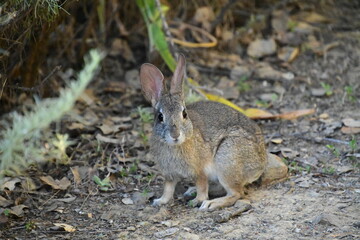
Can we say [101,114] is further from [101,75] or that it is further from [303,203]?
[303,203]

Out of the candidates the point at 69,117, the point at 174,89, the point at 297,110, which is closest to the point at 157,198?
the point at 174,89

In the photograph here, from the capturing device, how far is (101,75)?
843 centimetres

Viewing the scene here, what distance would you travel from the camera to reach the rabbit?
Result: 575 cm

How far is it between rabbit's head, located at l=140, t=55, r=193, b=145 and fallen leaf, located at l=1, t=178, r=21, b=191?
133cm

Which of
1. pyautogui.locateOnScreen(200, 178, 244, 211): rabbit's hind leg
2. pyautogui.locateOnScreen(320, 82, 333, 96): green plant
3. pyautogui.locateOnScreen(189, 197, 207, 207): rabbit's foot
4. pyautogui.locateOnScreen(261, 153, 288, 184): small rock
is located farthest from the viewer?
pyautogui.locateOnScreen(320, 82, 333, 96): green plant

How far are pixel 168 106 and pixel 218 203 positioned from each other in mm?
957

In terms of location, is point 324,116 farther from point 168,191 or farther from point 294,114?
point 168,191

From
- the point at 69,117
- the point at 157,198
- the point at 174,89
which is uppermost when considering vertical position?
the point at 174,89

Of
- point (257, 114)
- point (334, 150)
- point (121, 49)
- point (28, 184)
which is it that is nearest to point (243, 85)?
point (257, 114)

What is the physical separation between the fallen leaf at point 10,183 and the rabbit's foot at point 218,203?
1.68 meters

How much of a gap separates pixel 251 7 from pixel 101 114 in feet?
10.2

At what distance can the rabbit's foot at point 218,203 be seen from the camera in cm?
570

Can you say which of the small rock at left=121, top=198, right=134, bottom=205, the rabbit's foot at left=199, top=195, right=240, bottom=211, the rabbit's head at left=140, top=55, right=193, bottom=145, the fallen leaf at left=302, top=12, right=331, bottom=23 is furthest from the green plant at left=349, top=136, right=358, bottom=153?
the fallen leaf at left=302, top=12, right=331, bottom=23

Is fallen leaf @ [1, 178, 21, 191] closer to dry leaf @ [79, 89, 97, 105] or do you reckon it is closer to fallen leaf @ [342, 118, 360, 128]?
dry leaf @ [79, 89, 97, 105]
